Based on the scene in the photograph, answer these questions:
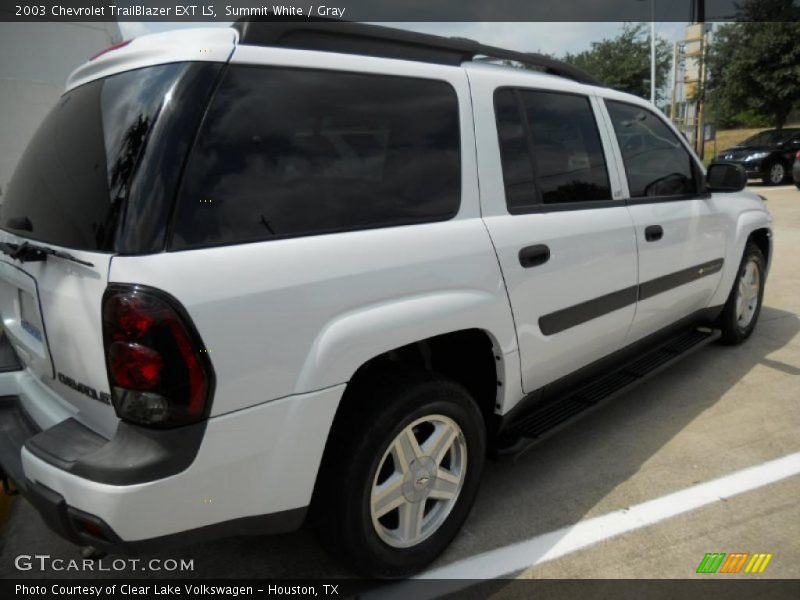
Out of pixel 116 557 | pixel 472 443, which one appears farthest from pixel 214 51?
pixel 116 557

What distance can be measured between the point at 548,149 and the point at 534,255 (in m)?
0.58

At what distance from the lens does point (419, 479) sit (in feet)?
7.04

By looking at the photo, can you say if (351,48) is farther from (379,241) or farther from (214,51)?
(379,241)

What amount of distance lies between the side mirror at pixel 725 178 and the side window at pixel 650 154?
23 centimetres

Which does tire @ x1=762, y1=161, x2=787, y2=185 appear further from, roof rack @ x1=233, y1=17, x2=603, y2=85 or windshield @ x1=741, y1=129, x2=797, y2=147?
roof rack @ x1=233, y1=17, x2=603, y2=85

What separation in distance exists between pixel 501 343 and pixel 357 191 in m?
0.87

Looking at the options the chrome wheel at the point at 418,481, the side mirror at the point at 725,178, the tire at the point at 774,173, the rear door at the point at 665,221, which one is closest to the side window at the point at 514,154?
the rear door at the point at 665,221

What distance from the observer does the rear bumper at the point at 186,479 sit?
155 cm

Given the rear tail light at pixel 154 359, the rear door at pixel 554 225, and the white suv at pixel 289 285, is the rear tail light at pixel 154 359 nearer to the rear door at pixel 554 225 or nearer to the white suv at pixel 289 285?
the white suv at pixel 289 285

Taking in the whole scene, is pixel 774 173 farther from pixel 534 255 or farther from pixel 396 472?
pixel 396 472

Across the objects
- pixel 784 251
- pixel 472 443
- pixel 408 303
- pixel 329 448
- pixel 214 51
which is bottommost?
pixel 784 251

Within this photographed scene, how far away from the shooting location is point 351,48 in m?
2.02

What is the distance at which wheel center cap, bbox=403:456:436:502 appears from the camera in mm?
2117

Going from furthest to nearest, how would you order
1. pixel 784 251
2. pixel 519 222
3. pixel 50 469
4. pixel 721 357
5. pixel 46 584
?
1. pixel 784 251
2. pixel 721 357
3. pixel 519 222
4. pixel 46 584
5. pixel 50 469
